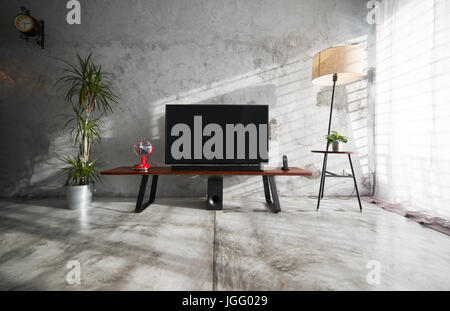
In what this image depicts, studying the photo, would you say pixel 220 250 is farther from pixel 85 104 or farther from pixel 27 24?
pixel 27 24

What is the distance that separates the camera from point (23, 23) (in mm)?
2490

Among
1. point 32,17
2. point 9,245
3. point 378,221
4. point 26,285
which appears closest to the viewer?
point 26,285

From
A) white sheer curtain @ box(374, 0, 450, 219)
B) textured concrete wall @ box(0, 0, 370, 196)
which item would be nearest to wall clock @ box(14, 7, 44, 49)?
textured concrete wall @ box(0, 0, 370, 196)

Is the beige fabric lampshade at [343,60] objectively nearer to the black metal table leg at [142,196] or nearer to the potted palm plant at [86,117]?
the black metal table leg at [142,196]

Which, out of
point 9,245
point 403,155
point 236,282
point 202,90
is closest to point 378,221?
point 403,155

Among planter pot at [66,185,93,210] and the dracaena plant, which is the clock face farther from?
planter pot at [66,185,93,210]

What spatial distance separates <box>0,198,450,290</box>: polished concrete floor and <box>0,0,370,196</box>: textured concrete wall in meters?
0.69

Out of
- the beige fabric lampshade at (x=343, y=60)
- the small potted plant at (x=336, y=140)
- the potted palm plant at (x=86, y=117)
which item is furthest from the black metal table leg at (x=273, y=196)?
the potted palm plant at (x=86, y=117)

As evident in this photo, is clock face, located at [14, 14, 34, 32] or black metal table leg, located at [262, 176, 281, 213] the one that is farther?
clock face, located at [14, 14, 34, 32]

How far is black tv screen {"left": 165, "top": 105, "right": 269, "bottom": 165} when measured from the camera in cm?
243

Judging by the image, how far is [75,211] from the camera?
2182mm

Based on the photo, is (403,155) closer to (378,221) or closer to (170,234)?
(378,221)

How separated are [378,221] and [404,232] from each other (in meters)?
0.24

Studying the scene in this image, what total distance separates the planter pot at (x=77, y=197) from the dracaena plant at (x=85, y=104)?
0.10 m
